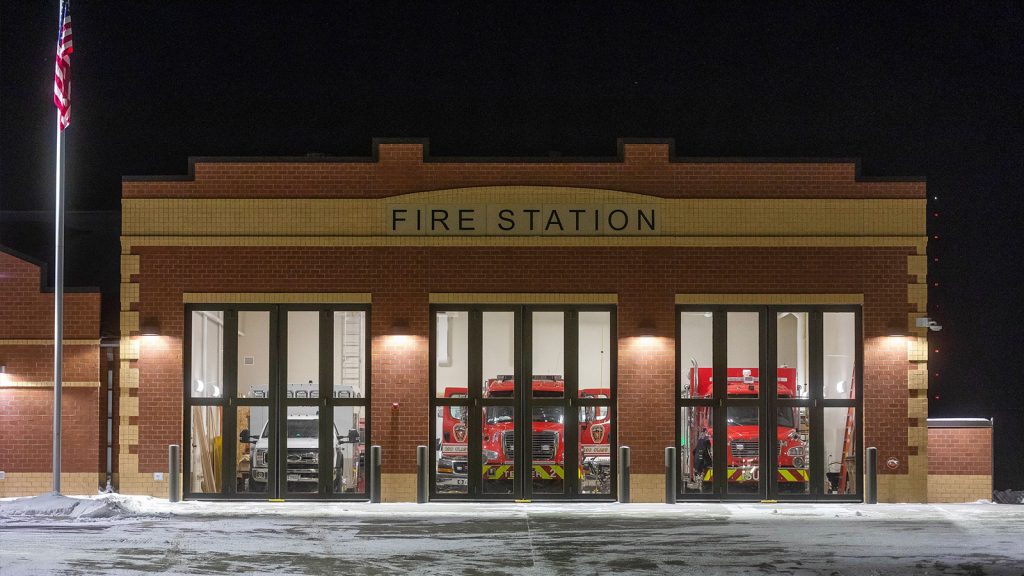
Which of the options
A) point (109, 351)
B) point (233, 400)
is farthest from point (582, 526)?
point (109, 351)

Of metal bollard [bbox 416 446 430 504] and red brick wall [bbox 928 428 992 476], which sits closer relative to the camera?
metal bollard [bbox 416 446 430 504]

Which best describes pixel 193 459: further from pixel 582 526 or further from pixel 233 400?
pixel 582 526

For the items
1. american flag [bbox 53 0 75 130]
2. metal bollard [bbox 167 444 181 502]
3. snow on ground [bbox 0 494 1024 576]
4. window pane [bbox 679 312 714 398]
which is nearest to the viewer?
snow on ground [bbox 0 494 1024 576]

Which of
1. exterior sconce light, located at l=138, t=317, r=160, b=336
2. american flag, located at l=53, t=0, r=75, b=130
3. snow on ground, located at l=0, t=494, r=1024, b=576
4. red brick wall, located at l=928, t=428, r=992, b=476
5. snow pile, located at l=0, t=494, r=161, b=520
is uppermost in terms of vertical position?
american flag, located at l=53, t=0, r=75, b=130

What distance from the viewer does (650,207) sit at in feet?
58.5

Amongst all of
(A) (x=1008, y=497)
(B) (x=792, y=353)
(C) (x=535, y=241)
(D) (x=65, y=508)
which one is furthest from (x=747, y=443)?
(D) (x=65, y=508)

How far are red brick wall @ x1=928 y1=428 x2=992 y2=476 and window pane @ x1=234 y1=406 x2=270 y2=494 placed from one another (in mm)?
12483

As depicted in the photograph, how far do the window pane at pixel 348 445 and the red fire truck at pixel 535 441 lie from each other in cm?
148

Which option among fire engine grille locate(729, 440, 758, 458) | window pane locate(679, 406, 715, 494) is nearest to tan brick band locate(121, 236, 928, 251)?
window pane locate(679, 406, 715, 494)

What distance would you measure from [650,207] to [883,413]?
19.0 feet

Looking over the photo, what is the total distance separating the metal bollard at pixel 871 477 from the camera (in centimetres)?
1738

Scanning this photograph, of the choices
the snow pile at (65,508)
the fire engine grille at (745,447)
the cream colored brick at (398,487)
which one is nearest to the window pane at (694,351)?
the fire engine grille at (745,447)

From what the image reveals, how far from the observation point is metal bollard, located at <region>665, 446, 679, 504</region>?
56.9ft

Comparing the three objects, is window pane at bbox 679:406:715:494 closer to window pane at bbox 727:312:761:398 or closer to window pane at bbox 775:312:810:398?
window pane at bbox 727:312:761:398
